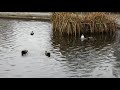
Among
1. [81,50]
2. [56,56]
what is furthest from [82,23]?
[56,56]

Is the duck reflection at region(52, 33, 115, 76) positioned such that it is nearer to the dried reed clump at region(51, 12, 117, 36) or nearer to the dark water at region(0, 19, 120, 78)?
the dark water at region(0, 19, 120, 78)

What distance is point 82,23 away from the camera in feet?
57.6

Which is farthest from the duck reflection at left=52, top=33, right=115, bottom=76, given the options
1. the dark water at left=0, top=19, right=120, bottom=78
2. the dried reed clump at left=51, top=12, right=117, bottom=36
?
the dried reed clump at left=51, top=12, right=117, bottom=36

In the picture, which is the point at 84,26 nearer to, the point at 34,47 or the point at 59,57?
the point at 34,47

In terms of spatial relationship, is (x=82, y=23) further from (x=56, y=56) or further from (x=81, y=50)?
(x=56, y=56)

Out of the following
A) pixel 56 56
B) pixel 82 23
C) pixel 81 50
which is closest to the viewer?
pixel 56 56

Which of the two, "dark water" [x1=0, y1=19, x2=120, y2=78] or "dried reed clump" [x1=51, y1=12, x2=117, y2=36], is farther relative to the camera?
"dried reed clump" [x1=51, y1=12, x2=117, y2=36]

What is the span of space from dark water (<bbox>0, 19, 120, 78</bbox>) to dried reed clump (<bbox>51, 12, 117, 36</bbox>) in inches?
25.8

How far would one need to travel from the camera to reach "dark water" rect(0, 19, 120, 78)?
9602 mm

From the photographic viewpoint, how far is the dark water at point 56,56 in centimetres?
960

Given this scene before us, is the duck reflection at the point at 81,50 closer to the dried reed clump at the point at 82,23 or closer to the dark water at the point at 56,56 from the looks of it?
the dark water at the point at 56,56

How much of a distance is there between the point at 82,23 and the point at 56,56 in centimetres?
599
